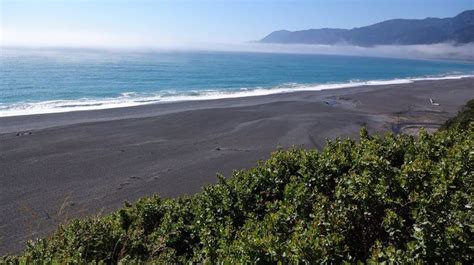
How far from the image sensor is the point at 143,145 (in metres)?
17.7

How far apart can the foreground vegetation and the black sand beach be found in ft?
2.12

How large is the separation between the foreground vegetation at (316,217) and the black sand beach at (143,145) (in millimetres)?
646

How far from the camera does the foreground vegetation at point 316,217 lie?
3.10 meters

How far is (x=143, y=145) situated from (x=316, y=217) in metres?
14.8

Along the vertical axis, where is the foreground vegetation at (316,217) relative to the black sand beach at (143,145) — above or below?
above

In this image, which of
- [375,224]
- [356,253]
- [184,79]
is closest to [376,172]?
[375,224]

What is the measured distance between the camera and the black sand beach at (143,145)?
37.8 ft

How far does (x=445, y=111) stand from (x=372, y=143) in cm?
2709

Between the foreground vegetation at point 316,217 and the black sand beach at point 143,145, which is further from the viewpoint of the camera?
the black sand beach at point 143,145

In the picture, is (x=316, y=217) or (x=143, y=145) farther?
(x=143, y=145)

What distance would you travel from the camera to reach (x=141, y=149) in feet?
56.0

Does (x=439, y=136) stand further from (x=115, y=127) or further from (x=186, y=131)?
(x=115, y=127)

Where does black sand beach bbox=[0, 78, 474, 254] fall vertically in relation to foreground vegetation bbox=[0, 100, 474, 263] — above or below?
below

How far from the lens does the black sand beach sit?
11.5 metres
